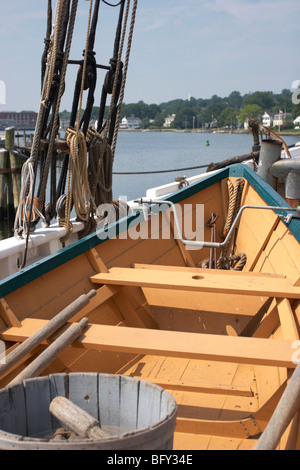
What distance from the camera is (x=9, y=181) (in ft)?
52.6

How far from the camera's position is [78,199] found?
4.62 m

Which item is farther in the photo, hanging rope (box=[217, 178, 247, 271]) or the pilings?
the pilings

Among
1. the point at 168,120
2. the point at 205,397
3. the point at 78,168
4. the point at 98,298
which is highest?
the point at 168,120

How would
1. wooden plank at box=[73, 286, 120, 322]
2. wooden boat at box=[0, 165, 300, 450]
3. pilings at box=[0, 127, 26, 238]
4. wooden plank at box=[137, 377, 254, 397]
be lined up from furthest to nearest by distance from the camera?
1. pilings at box=[0, 127, 26, 238]
2. wooden plank at box=[73, 286, 120, 322]
3. wooden plank at box=[137, 377, 254, 397]
4. wooden boat at box=[0, 165, 300, 450]

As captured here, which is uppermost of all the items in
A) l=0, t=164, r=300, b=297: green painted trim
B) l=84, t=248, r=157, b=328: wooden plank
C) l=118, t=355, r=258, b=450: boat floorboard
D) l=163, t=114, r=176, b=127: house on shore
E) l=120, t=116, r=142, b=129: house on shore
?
l=163, t=114, r=176, b=127: house on shore

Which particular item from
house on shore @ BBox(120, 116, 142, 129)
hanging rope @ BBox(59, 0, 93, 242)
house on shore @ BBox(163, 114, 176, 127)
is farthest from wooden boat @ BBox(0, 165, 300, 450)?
house on shore @ BBox(163, 114, 176, 127)

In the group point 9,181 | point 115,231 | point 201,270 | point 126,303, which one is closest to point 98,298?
point 126,303

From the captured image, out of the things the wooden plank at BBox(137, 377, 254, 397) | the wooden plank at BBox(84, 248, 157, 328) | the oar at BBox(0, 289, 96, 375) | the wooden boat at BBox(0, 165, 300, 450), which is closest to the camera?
the oar at BBox(0, 289, 96, 375)

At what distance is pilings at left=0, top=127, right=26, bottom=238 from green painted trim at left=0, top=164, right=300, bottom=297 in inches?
447

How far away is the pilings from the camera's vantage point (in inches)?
618

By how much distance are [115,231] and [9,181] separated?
13017 millimetres

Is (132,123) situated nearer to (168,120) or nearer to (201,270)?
(168,120)

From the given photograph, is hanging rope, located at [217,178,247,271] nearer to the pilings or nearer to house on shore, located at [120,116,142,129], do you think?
the pilings

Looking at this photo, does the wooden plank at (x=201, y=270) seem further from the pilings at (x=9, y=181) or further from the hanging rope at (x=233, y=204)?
the pilings at (x=9, y=181)
